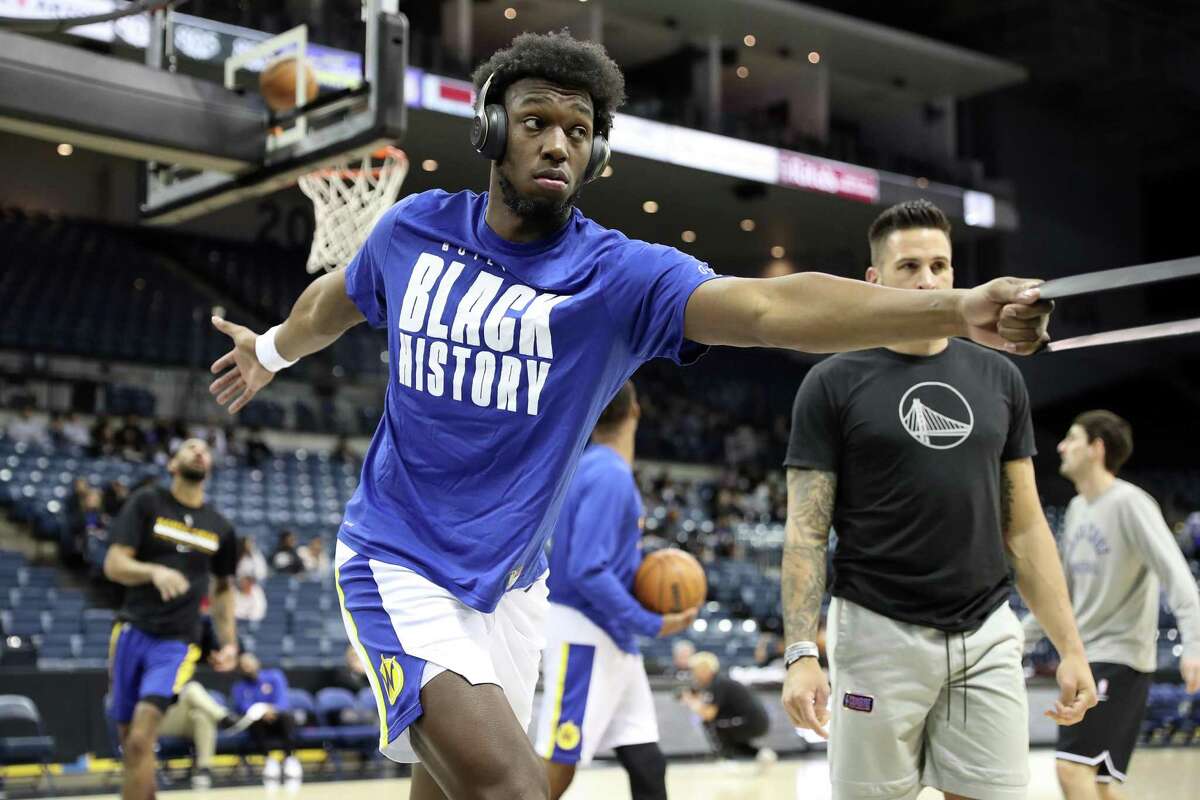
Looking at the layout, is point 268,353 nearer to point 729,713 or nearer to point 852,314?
point 852,314

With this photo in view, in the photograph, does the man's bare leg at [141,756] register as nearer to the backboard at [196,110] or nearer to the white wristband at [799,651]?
the backboard at [196,110]

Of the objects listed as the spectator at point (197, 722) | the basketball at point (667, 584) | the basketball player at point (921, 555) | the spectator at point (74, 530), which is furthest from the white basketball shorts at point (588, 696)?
the spectator at point (74, 530)

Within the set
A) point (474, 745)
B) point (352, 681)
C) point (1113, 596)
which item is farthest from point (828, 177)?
point (474, 745)

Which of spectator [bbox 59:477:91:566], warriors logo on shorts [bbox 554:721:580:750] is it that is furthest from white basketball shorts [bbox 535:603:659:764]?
spectator [bbox 59:477:91:566]

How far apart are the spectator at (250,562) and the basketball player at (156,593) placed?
6.14 meters

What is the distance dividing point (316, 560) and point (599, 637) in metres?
9.81

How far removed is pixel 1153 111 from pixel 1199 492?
896 centimetres

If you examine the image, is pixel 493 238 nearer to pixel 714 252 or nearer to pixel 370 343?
pixel 370 343

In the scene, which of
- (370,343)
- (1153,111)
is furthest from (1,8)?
(1153,111)

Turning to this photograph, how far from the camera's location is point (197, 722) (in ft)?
32.8

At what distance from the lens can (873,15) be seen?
29359 millimetres

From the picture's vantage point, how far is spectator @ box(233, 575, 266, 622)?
41.5ft

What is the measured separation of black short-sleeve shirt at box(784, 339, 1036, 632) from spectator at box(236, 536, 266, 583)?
1016 centimetres

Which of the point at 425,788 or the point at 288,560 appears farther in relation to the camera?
the point at 288,560
